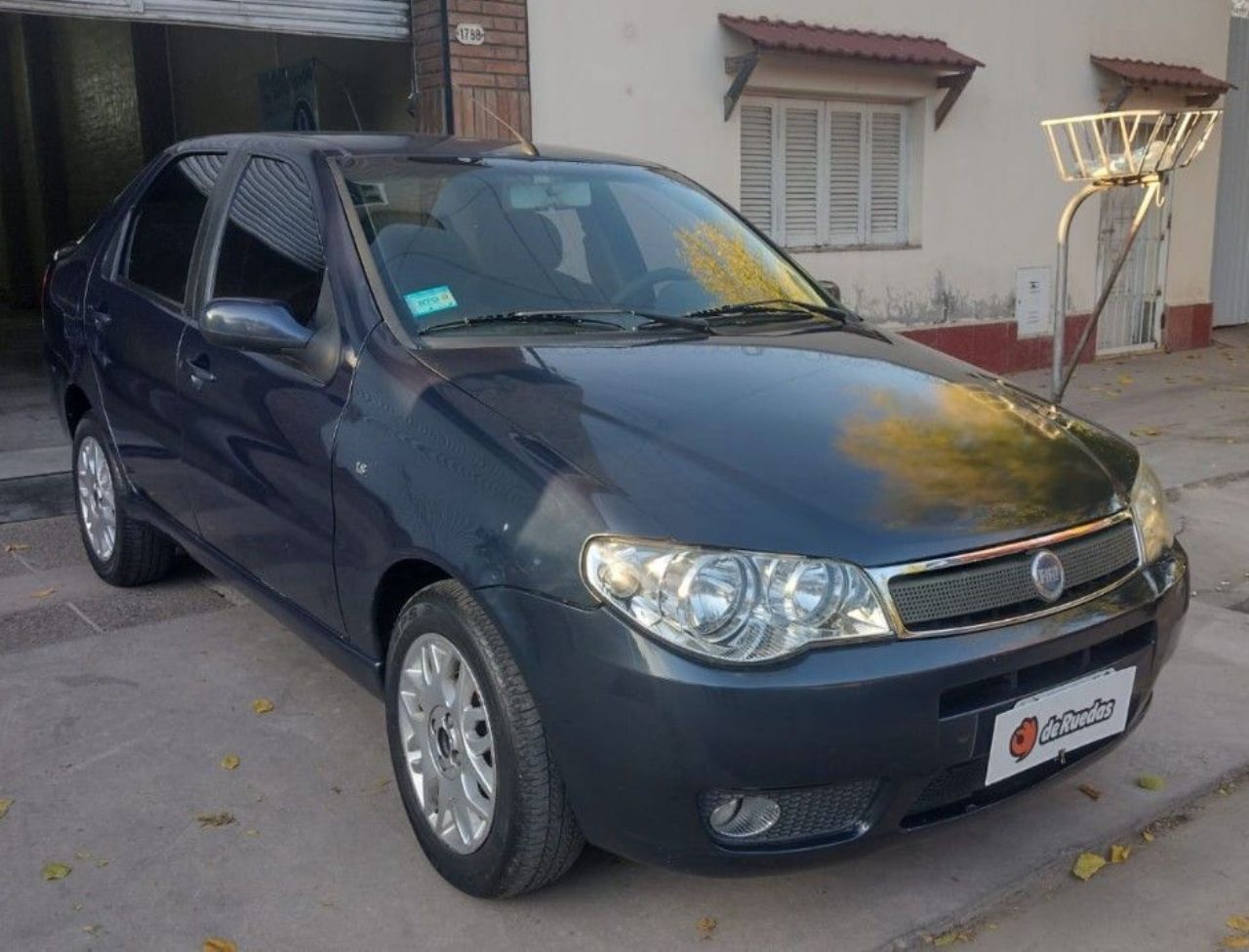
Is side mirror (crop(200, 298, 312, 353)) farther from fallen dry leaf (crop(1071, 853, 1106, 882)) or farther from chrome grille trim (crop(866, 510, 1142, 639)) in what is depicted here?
fallen dry leaf (crop(1071, 853, 1106, 882))

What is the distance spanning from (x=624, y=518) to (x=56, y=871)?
168 cm

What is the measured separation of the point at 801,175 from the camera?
9711mm

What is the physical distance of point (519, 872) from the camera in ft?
8.90

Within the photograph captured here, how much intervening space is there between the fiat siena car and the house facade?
3.68 m

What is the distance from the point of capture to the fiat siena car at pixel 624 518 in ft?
7.91

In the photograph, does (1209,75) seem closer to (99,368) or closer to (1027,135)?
(1027,135)

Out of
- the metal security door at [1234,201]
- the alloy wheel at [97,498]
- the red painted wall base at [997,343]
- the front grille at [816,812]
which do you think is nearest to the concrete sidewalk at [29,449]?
the alloy wheel at [97,498]

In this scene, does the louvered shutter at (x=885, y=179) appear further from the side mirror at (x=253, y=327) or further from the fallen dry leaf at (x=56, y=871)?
the fallen dry leaf at (x=56, y=871)

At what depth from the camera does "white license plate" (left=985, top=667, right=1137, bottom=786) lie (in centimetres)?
258

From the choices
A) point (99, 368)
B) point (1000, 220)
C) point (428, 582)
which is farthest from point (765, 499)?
point (1000, 220)

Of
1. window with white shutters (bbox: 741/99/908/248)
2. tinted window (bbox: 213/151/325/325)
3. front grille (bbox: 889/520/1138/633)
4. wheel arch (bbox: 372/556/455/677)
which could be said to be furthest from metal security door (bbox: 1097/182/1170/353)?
wheel arch (bbox: 372/556/455/677)

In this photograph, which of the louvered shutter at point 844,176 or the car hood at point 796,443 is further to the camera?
the louvered shutter at point 844,176

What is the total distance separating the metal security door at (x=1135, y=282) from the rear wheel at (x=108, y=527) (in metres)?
9.46

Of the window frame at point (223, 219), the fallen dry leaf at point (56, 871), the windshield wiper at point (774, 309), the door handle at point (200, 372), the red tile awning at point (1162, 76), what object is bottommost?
the fallen dry leaf at point (56, 871)
